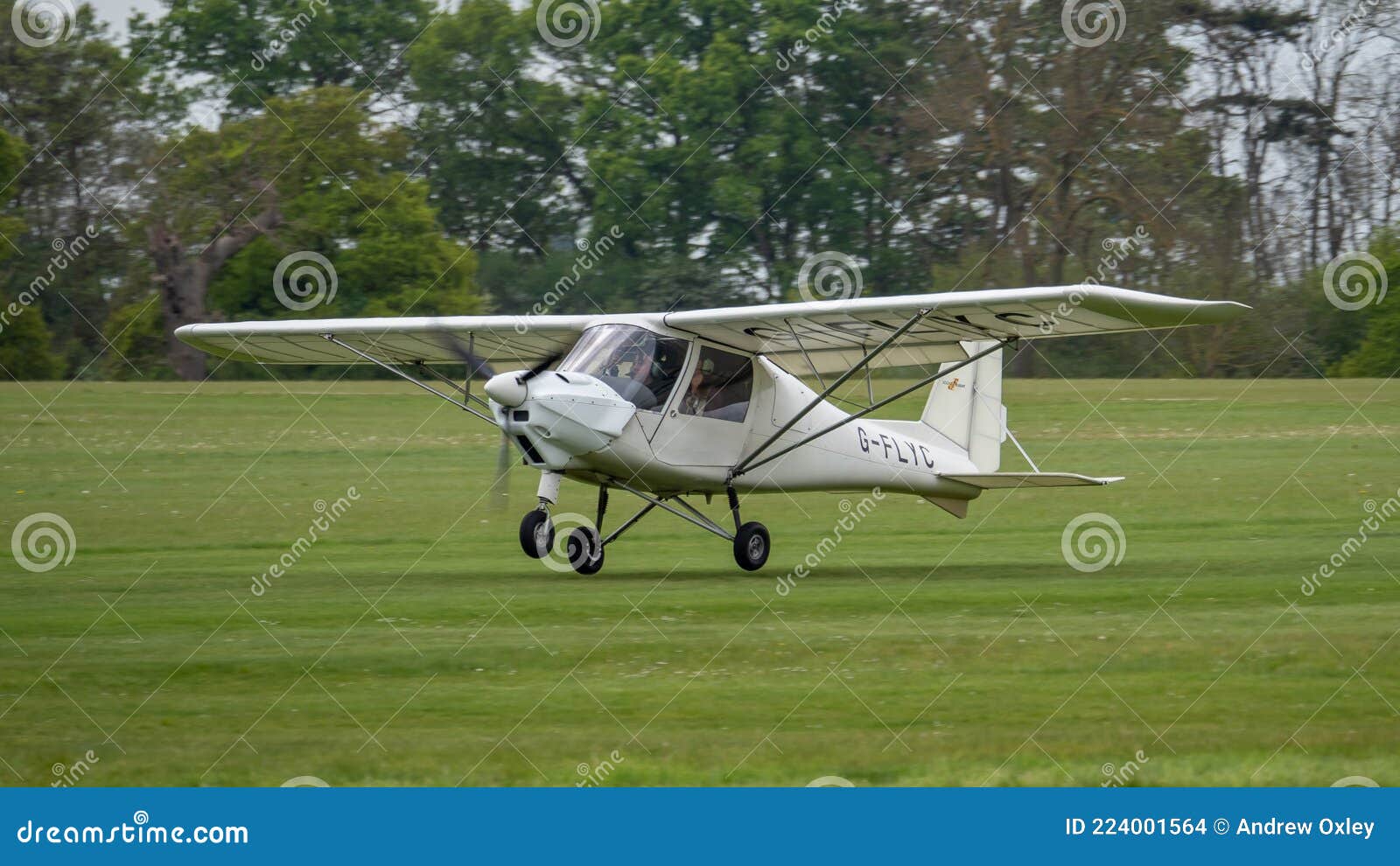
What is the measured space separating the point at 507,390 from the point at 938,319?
444cm

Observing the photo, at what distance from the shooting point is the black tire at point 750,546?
1769 cm

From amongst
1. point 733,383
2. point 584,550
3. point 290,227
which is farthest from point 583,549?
point 290,227

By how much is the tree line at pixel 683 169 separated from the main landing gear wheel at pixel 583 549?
1082 inches

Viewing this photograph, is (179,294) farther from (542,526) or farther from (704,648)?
(704,648)

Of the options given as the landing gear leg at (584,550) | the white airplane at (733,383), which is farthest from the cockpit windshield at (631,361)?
the landing gear leg at (584,550)

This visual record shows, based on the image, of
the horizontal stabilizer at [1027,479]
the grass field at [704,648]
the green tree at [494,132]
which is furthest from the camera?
the green tree at [494,132]

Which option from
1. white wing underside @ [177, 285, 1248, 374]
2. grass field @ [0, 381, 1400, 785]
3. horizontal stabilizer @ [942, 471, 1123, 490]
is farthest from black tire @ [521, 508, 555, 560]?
horizontal stabilizer @ [942, 471, 1123, 490]

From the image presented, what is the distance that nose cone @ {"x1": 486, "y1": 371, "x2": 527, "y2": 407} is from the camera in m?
14.9

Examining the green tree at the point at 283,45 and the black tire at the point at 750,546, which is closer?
the black tire at the point at 750,546

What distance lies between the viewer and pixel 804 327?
16938 mm

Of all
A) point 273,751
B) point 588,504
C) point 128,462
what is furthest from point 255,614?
point 128,462

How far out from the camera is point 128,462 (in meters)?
31.5

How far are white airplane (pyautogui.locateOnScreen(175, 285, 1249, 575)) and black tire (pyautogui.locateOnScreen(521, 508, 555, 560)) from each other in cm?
2

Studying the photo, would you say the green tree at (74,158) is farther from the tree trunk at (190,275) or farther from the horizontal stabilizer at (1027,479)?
the horizontal stabilizer at (1027,479)
